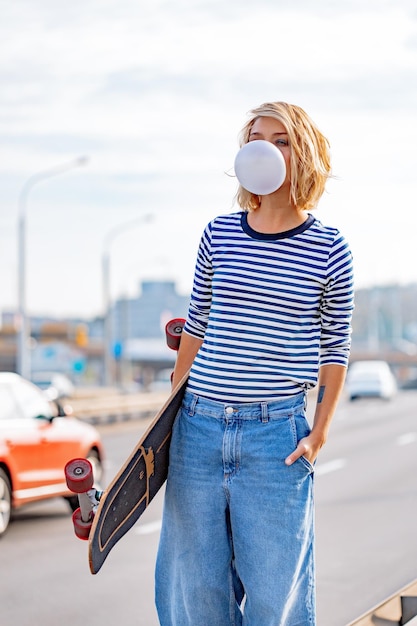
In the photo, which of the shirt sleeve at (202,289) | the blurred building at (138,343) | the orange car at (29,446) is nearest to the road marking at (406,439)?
the orange car at (29,446)

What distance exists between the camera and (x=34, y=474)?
10.3m

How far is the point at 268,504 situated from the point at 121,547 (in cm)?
617

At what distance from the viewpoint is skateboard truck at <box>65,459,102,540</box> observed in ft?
11.4

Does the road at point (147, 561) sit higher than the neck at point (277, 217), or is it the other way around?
the neck at point (277, 217)

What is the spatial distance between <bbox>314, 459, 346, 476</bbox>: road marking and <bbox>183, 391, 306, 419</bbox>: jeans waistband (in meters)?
11.9

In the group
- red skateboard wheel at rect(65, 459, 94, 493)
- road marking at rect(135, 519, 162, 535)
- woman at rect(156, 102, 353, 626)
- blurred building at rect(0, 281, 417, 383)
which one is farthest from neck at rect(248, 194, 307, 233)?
blurred building at rect(0, 281, 417, 383)

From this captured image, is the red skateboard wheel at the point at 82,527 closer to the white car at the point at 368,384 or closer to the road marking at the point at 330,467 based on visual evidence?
the road marking at the point at 330,467

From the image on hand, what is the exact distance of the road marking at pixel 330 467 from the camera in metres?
15.7

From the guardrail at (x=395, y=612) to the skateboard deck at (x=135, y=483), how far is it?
180 centimetres

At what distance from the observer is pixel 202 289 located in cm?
368

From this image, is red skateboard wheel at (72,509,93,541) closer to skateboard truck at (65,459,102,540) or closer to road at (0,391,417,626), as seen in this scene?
skateboard truck at (65,459,102,540)

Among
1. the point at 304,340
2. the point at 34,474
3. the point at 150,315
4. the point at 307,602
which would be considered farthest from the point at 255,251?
the point at 150,315

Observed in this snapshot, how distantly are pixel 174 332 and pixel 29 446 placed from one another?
660 cm

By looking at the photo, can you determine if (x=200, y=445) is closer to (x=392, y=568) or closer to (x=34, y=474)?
(x=392, y=568)
